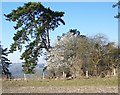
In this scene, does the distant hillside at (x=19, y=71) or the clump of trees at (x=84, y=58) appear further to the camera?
the distant hillside at (x=19, y=71)

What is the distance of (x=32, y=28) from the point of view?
32.8m

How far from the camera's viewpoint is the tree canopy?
31.9 metres

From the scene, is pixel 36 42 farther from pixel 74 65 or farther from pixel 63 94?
pixel 63 94

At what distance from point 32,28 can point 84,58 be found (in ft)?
25.1

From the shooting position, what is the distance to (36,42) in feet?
107

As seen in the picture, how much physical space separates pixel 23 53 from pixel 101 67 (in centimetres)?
887

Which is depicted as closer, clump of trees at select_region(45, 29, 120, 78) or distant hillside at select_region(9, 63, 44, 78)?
clump of trees at select_region(45, 29, 120, 78)

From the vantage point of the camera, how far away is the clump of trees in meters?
27.5

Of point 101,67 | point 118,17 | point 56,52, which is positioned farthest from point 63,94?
point 56,52

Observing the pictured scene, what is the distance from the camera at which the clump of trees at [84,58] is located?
2753 cm

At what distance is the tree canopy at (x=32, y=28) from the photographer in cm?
3194

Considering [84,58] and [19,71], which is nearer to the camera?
[84,58]

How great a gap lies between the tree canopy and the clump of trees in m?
2.29

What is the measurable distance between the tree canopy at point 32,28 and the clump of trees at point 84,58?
2.29m
